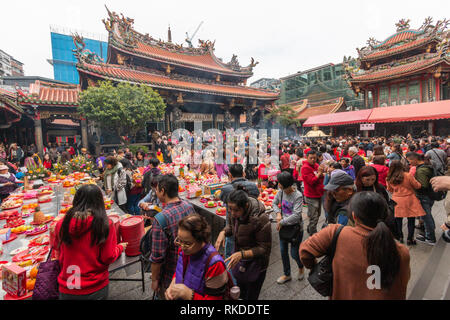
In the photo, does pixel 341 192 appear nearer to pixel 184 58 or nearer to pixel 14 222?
pixel 14 222

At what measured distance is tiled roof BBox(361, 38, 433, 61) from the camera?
17319 mm

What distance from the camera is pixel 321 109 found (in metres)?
24.9

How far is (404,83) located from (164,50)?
801 inches

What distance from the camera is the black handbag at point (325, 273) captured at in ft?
4.82

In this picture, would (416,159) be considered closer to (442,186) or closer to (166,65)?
(442,186)

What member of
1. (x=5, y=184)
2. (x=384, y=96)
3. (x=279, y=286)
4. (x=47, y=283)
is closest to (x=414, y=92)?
(x=384, y=96)

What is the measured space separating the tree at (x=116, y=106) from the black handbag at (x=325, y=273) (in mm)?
9295

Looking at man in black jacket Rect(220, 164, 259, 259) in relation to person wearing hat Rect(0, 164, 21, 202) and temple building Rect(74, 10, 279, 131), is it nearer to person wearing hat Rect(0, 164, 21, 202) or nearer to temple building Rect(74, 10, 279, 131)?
person wearing hat Rect(0, 164, 21, 202)

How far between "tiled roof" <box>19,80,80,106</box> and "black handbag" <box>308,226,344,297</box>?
1384 cm

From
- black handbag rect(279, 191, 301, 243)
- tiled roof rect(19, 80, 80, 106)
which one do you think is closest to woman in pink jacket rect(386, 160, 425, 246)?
black handbag rect(279, 191, 301, 243)

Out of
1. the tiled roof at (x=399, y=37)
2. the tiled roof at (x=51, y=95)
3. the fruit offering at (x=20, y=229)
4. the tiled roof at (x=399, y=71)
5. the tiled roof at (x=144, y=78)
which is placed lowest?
the fruit offering at (x=20, y=229)

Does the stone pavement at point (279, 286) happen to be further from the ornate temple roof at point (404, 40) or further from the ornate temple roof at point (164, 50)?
the ornate temple roof at point (404, 40)

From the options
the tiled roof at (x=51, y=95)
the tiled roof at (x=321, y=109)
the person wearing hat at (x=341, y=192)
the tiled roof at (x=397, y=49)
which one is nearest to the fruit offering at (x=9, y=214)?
the person wearing hat at (x=341, y=192)

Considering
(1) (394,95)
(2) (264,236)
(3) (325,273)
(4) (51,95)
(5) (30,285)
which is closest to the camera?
(3) (325,273)
